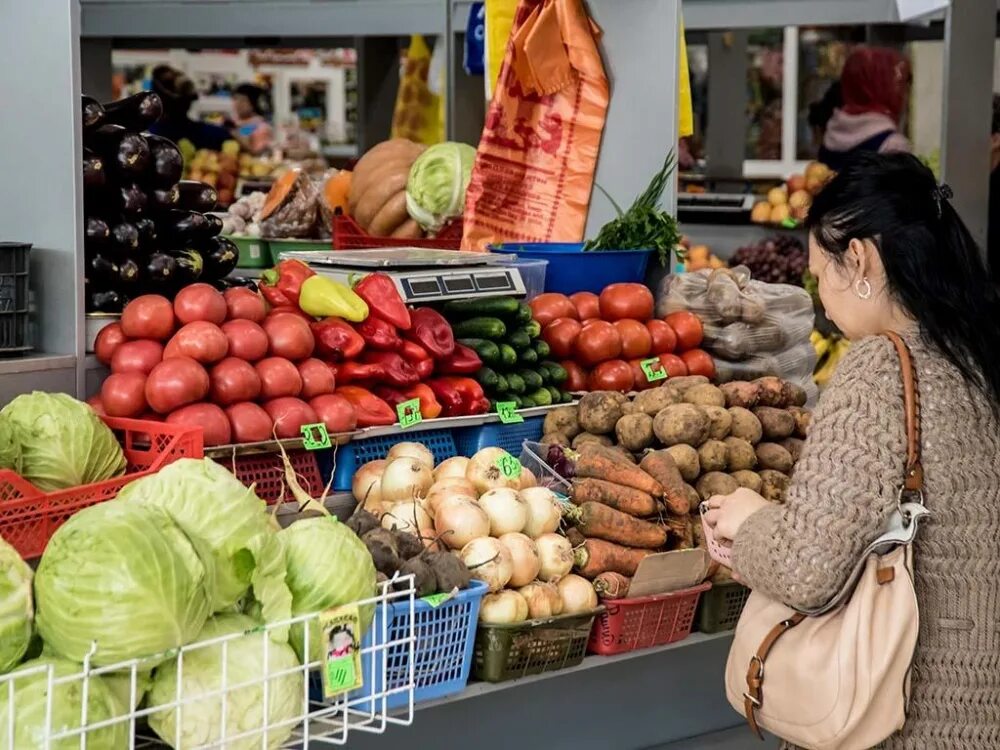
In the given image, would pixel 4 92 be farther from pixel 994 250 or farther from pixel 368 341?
pixel 994 250

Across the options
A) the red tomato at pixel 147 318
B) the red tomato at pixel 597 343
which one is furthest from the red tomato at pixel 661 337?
the red tomato at pixel 147 318


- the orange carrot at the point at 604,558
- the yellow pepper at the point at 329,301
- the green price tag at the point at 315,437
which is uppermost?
the yellow pepper at the point at 329,301

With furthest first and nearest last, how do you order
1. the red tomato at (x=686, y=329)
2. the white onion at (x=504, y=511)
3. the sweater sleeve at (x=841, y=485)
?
the red tomato at (x=686, y=329) < the white onion at (x=504, y=511) < the sweater sleeve at (x=841, y=485)

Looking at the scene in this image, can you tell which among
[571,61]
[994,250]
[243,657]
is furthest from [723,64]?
[243,657]

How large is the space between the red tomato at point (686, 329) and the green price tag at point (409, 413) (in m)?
1.09

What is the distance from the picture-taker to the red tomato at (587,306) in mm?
4359

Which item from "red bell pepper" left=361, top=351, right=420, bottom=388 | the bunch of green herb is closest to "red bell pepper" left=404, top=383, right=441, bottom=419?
"red bell pepper" left=361, top=351, right=420, bottom=388

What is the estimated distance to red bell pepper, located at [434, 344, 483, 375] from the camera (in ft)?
12.6

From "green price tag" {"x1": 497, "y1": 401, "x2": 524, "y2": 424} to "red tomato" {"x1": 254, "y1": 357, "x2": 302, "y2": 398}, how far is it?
2.07 ft

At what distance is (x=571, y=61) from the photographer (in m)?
4.94

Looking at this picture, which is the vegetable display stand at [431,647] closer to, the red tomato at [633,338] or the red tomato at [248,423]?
the red tomato at [248,423]

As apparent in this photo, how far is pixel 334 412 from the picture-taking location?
3457 mm

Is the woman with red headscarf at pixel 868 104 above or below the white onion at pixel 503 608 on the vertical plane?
above

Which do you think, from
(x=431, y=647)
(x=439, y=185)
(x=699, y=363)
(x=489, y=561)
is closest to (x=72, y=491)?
(x=431, y=647)
